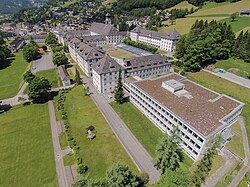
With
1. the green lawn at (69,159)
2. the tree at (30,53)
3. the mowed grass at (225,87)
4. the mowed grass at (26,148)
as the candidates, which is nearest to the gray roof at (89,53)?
the mowed grass at (26,148)

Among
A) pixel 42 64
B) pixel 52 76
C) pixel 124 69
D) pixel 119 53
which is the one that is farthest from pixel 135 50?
pixel 42 64

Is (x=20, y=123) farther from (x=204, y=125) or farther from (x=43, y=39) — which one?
(x=43, y=39)

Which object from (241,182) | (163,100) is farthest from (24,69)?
(241,182)

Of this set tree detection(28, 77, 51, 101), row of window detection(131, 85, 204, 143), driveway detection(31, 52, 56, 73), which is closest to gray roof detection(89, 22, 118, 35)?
driveway detection(31, 52, 56, 73)

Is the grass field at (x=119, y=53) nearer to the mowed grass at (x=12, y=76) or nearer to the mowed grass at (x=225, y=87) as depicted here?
the mowed grass at (x=225, y=87)

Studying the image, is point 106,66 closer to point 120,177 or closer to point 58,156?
point 58,156
